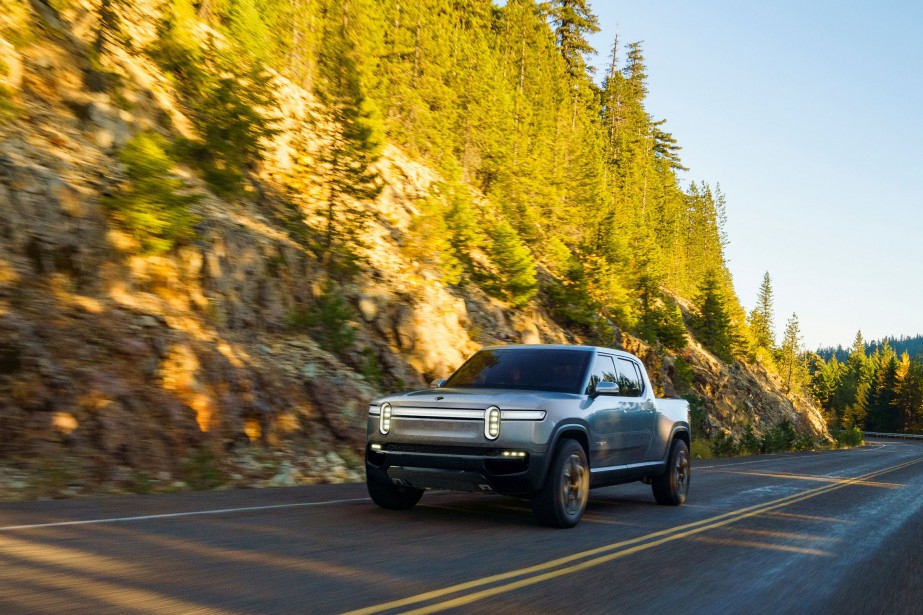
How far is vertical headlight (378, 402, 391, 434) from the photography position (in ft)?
26.5

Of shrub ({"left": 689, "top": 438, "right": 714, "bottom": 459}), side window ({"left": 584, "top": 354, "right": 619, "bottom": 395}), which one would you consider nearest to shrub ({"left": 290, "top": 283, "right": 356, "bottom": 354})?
side window ({"left": 584, "top": 354, "right": 619, "bottom": 395})

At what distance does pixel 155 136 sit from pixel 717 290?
191 ft

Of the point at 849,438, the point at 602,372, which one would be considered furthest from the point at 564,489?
the point at 849,438

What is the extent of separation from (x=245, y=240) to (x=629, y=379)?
32.5 ft

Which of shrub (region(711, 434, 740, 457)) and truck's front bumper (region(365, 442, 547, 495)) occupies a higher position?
truck's front bumper (region(365, 442, 547, 495))

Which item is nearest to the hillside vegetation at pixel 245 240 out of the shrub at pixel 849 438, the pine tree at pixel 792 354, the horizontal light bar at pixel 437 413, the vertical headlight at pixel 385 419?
the vertical headlight at pixel 385 419

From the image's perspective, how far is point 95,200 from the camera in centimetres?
1281

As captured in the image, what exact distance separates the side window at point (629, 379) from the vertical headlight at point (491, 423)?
2451 millimetres

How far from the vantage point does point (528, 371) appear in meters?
8.91

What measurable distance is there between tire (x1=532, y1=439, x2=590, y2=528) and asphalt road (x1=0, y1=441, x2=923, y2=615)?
6.8 inches

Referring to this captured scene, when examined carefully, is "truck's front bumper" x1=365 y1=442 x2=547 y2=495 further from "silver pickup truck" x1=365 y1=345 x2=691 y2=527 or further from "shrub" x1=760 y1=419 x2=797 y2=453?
"shrub" x1=760 y1=419 x2=797 y2=453

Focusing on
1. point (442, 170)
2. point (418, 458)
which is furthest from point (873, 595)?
point (442, 170)

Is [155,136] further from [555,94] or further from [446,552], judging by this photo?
[555,94]

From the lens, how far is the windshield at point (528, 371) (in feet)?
28.4
